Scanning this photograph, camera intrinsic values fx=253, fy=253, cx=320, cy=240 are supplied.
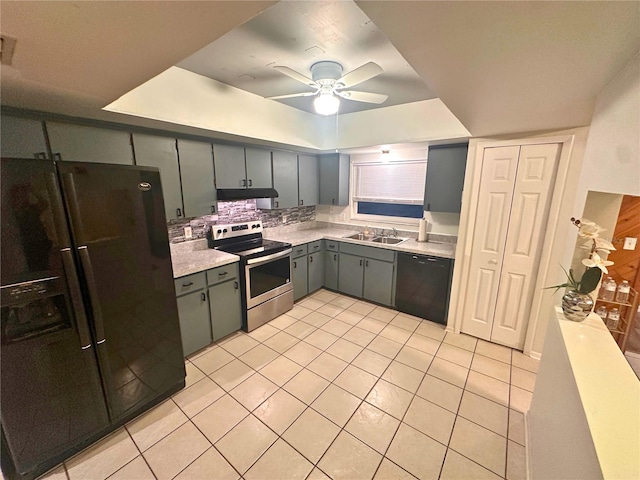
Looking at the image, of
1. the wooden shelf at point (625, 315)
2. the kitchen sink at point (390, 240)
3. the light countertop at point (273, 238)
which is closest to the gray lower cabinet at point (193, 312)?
the light countertop at point (273, 238)

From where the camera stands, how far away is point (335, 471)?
1517mm

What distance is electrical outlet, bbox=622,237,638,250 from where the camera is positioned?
211 centimetres

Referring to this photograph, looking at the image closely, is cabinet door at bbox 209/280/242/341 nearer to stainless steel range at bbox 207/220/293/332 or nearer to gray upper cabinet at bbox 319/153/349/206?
stainless steel range at bbox 207/220/293/332

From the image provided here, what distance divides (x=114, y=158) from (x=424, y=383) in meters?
3.16

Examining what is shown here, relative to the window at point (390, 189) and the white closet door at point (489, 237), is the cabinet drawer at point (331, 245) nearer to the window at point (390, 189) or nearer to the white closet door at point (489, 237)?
the window at point (390, 189)

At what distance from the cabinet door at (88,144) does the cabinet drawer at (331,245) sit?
256 centimetres

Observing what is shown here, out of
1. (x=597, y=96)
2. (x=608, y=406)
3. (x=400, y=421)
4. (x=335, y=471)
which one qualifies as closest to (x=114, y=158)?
(x=335, y=471)

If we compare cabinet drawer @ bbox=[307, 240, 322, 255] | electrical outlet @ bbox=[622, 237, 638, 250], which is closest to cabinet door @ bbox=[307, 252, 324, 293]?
cabinet drawer @ bbox=[307, 240, 322, 255]

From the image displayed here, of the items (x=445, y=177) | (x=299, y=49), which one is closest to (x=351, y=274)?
(x=445, y=177)

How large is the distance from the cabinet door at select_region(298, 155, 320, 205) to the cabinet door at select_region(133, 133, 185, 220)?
68.0 inches

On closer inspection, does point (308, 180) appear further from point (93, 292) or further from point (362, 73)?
point (93, 292)

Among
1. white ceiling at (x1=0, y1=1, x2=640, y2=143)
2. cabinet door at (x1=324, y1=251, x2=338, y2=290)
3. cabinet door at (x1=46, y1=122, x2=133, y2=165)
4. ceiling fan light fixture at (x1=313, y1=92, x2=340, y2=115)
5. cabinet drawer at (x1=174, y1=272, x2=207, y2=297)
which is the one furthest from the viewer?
cabinet door at (x1=324, y1=251, x2=338, y2=290)

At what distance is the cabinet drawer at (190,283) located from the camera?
2252mm

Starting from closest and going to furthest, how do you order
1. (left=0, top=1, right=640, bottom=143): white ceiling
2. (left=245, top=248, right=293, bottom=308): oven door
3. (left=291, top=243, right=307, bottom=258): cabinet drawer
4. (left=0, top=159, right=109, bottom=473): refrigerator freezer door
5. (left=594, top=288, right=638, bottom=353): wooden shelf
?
(left=0, top=1, right=640, bottom=143): white ceiling
(left=0, top=159, right=109, bottom=473): refrigerator freezer door
(left=594, top=288, right=638, bottom=353): wooden shelf
(left=245, top=248, right=293, bottom=308): oven door
(left=291, top=243, right=307, bottom=258): cabinet drawer
